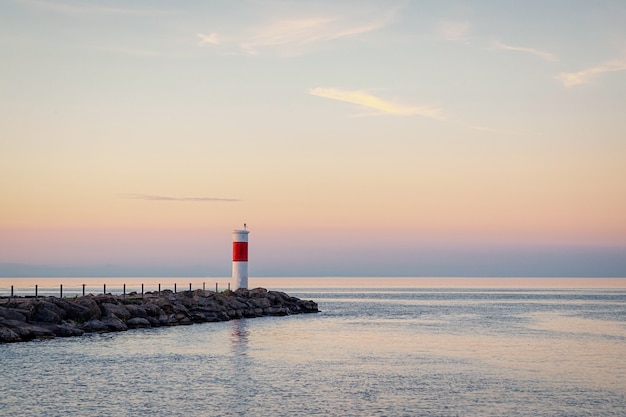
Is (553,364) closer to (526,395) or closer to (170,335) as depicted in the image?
(526,395)

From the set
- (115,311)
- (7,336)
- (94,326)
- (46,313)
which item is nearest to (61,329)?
(46,313)

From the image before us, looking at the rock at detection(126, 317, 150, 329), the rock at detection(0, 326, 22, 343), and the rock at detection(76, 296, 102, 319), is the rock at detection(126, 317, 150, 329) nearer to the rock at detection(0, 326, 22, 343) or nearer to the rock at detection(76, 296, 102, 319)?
the rock at detection(76, 296, 102, 319)

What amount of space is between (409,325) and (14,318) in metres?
28.0

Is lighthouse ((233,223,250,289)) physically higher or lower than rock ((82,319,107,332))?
higher

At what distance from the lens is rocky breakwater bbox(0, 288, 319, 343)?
43.0 m

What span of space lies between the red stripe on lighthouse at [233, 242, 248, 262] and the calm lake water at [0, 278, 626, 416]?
17727 mm

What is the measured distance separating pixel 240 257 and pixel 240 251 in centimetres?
90

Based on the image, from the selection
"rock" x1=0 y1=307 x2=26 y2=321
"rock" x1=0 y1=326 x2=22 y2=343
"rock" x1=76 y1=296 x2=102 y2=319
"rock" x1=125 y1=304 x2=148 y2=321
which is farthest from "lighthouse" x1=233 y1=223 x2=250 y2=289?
"rock" x1=0 y1=326 x2=22 y2=343

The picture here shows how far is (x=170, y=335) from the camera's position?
152 ft

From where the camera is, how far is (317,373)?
30156 mm

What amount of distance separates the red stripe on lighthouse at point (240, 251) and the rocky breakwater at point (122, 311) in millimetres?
3084

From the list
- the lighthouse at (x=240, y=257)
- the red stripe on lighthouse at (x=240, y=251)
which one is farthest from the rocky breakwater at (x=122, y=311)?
the red stripe on lighthouse at (x=240, y=251)

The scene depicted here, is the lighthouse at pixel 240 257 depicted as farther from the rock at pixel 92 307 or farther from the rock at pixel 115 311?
the rock at pixel 92 307

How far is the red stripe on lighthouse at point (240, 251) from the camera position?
6762 centimetres
